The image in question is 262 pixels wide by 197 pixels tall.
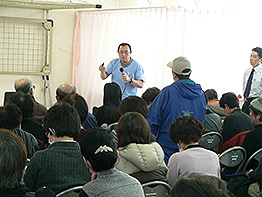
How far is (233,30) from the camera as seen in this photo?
19.0ft

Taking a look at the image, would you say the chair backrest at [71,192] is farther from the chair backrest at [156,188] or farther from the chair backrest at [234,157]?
the chair backrest at [234,157]

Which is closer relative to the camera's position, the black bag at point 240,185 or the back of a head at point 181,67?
the black bag at point 240,185

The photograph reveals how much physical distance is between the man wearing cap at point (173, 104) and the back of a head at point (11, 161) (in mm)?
1863

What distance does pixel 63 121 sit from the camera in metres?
2.37

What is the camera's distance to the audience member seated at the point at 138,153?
2303 mm

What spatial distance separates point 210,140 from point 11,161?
2.17m

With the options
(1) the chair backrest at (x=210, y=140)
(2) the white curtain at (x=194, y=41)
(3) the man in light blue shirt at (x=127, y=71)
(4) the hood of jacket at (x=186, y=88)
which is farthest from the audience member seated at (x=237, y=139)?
(2) the white curtain at (x=194, y=41)

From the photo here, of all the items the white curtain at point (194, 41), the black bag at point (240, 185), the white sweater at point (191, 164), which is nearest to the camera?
the white sweater at point (191, 164)

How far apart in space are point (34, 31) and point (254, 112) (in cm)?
437

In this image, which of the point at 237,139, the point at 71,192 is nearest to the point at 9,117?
the point at 71,192

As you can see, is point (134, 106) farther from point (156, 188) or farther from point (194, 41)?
point (194, 41)

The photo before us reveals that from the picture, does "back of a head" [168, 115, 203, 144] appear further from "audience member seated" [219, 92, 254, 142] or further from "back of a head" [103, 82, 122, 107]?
"back of a head" [103, 82, 122, 107]

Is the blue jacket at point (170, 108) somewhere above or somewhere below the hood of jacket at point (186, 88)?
below

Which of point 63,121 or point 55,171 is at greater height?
point 63,121
